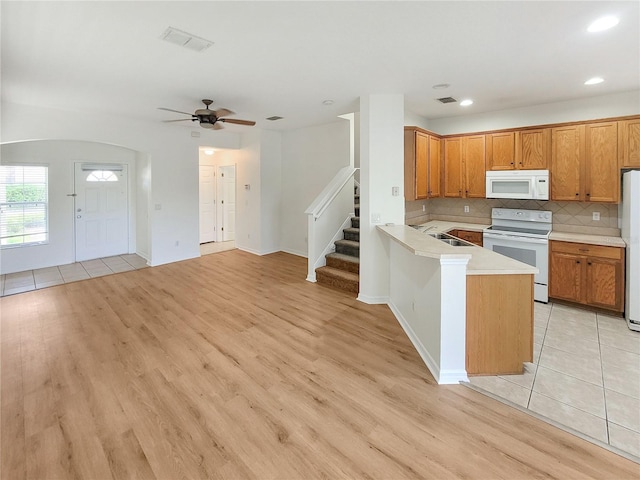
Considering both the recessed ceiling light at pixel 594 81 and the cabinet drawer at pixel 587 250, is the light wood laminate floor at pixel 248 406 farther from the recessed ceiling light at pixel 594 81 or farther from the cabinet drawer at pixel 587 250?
the recessed ceiling light at pixel 594 81

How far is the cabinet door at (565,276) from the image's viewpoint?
3910 millimetres

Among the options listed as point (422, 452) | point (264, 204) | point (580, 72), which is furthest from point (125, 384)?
point (580, 72)

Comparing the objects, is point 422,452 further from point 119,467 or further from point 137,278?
point 137,278

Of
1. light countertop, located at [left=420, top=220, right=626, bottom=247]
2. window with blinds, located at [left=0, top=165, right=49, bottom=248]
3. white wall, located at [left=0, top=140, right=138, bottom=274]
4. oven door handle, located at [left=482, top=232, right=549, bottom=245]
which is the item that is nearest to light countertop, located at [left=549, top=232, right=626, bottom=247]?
light countertop, located at [left=420, top=220, right=626, bottom=247]

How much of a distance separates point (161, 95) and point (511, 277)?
15.0ft

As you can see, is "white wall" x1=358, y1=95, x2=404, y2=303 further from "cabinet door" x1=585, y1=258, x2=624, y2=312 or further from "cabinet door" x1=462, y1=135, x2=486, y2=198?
"cabinet door" x1=585, y1=258, x2=624, y2=312

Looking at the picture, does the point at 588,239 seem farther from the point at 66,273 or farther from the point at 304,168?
the point at 66,273

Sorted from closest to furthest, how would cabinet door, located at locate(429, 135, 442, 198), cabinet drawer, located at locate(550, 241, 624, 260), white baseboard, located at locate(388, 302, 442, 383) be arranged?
white baseboard, located at locate(388, 302, 442, 383)
cabinet drawer, located at locate(550, 241, 624, 260)
cabinet door, located at locate(429, 135, 442, 198)

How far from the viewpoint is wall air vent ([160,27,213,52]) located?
2.48 metres

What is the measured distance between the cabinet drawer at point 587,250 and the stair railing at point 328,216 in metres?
3.19

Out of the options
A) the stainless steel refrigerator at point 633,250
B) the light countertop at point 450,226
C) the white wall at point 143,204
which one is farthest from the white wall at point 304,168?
the stainless steel refrigerator at point 633,250

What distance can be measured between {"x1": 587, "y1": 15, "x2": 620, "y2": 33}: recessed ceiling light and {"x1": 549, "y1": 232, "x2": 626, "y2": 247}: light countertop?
2.43m

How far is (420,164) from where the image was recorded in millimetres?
4746

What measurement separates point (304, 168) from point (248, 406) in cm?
531
